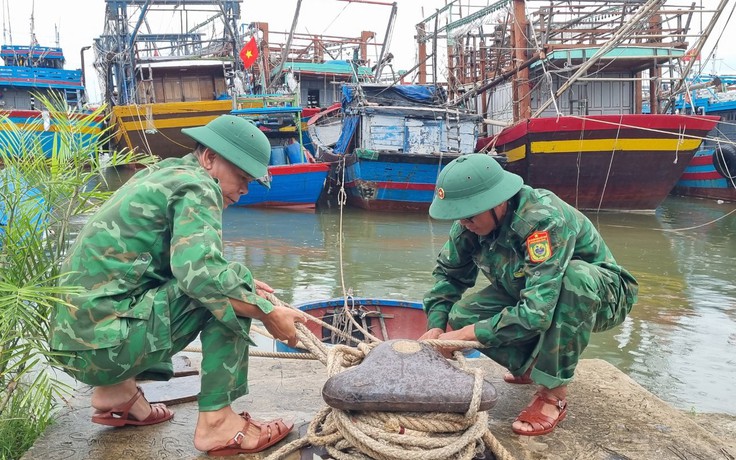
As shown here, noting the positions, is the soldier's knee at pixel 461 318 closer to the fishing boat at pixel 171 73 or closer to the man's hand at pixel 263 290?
the man's hand at pixel 263 290

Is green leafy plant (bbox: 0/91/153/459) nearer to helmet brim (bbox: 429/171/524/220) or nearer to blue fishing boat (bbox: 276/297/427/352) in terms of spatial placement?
helmet brim (bbox: 429/171/524/220)

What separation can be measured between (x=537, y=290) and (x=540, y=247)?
16cm

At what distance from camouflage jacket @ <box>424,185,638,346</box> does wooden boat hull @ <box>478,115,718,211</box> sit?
10737 millimetres

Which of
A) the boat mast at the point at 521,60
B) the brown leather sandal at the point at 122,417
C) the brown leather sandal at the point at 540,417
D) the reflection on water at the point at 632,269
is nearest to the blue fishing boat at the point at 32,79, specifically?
the reflection on water at the point at 632,269

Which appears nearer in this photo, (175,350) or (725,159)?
(175,350)

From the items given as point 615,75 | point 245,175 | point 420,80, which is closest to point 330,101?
point 420,80

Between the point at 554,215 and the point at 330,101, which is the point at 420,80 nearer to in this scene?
the point at 330,101

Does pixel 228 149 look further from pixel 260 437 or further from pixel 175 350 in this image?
pixel 260 437

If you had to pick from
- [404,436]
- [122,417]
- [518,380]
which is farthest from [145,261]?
[518,380]

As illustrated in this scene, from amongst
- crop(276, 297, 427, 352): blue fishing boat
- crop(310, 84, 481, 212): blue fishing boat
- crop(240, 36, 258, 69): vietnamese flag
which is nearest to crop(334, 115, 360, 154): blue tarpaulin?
crop(310, 84, 481, 212): blue fishing boat

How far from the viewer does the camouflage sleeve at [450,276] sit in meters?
2.84

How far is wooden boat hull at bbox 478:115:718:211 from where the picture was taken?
43.5 feet

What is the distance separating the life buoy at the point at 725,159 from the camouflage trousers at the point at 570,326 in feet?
53.8

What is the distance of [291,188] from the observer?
48.1ft
